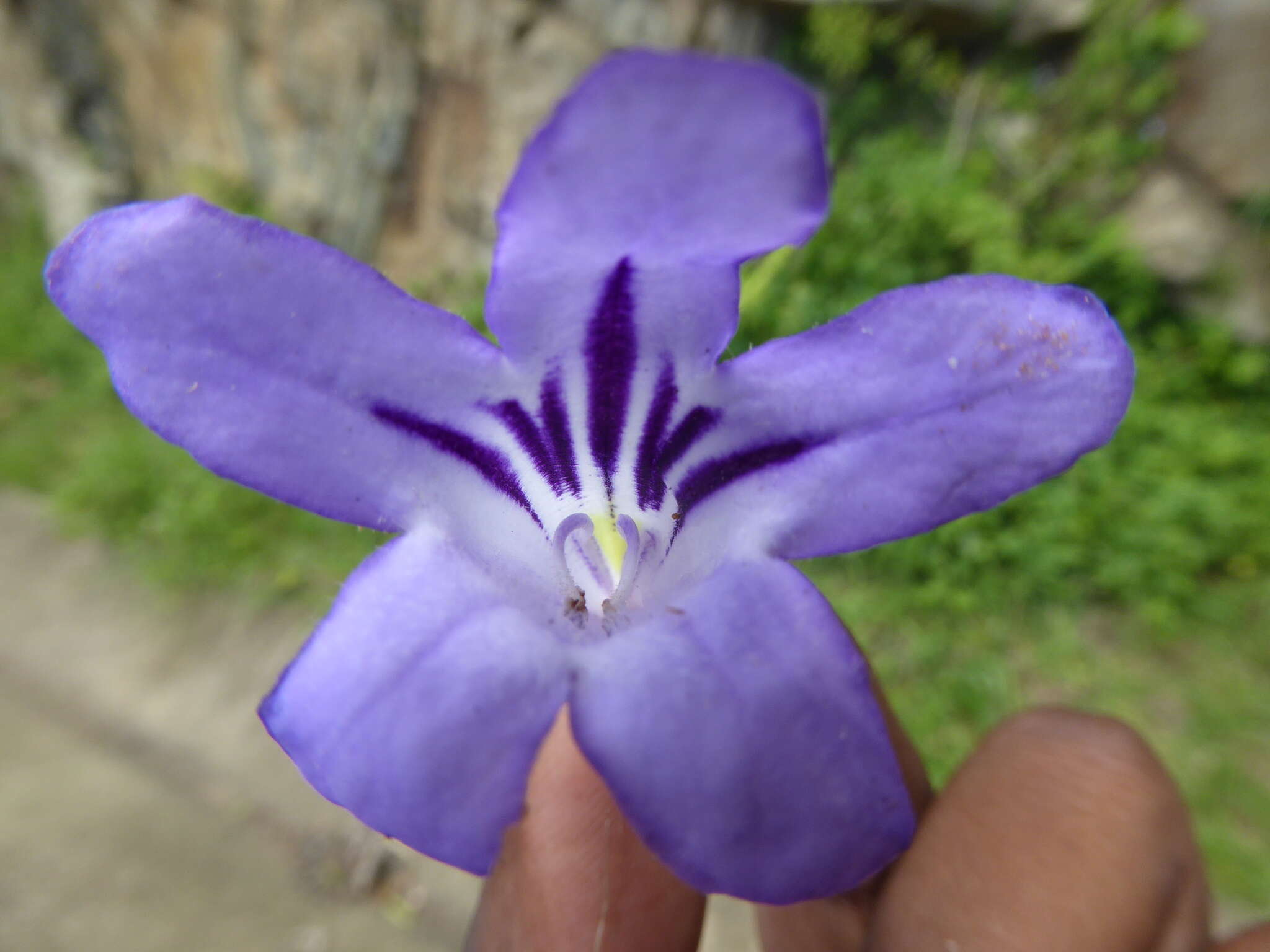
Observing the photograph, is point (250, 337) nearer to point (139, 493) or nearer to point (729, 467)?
point (729, 467)

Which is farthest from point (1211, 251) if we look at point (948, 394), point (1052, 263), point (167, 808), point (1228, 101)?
point (167, 808)

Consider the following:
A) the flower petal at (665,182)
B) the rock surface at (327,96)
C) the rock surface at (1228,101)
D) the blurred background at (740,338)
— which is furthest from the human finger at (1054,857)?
the rock surface at (1228,101)

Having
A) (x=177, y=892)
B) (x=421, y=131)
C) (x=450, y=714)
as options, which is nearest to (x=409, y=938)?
(x=177, y=892)

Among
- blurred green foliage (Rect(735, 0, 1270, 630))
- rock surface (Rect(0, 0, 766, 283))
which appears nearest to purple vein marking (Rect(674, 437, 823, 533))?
blurred green foliage (Rect(735, 0, 1270, 630))

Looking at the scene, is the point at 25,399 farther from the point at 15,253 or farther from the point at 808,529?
the point at 808,529

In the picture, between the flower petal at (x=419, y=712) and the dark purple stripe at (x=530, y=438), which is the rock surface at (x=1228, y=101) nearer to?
the dark purple stripe at (x=530, y=438)
